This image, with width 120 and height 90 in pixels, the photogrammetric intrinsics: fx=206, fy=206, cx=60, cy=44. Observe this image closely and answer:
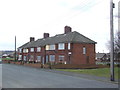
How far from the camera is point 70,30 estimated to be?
53219mm

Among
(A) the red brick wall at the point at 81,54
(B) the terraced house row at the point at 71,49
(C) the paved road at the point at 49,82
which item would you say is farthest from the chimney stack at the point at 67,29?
(C) the paved road at the point at 49,82

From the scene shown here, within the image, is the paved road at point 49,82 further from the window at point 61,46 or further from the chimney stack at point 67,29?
the chimney stack at point 67,29

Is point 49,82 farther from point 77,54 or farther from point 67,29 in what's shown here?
point 67,29

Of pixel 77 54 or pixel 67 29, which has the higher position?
pixel 67 29

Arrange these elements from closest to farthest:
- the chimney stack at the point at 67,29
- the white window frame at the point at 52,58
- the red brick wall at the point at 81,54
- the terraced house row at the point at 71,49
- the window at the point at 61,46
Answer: the red brick wall at the point at 81,54 → the terraced house row at the point at 71,49 → the window at the point at 61,46 → the white window frame at the point at 52,58 → the chimney stack at the point at 67,29

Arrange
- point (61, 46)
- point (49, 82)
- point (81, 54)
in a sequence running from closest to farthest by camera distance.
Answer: point (49, 82) → point (81, 54) → point (61, 46)

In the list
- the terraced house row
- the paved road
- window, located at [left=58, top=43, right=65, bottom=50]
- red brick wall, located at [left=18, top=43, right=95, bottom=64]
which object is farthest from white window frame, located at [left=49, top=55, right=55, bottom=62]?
the paved road

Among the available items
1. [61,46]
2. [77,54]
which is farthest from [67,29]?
[77,54]

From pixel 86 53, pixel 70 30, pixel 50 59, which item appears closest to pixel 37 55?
pixel 50 59

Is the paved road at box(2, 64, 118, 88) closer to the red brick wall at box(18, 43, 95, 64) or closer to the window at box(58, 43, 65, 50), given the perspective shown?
the red brick wall at box(18, 43, 95, 64)

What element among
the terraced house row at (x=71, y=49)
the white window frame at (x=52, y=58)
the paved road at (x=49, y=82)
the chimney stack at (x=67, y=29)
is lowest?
the paved road at (x=49, y=82)

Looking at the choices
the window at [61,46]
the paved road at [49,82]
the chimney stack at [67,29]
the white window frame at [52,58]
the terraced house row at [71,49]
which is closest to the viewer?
the paved road at [49,82]

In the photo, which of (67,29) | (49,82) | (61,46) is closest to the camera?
(49,82)

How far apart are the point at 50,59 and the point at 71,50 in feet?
28.2
